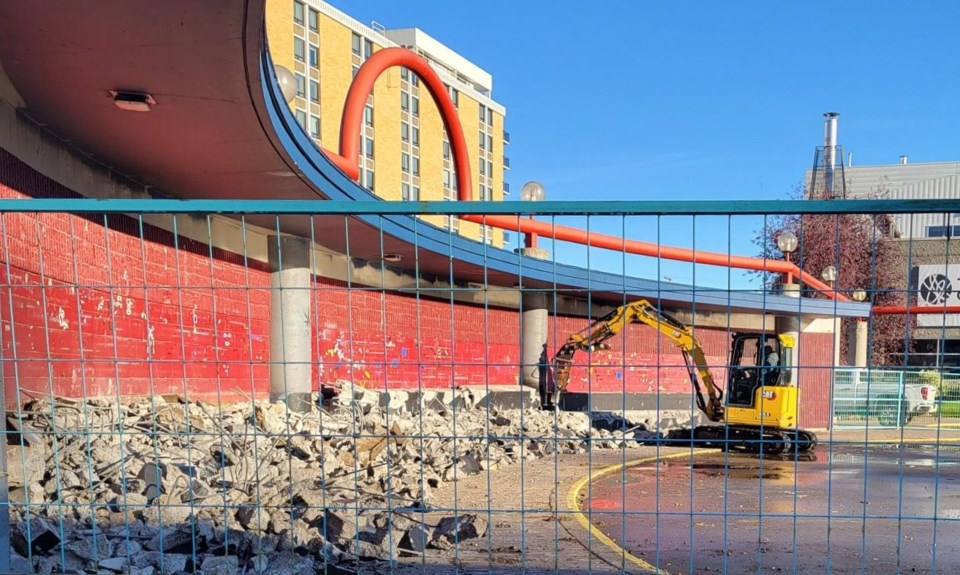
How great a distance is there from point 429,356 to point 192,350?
23.7 feet

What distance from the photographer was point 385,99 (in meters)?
64.9

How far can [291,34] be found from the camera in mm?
57375

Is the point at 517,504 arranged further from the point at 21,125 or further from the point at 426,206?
the point at 21,125

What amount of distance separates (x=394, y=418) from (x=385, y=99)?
54730 millimetres

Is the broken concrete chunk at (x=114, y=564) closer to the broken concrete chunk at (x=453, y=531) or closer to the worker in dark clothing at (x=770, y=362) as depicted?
the broken concrete chunk at (x=453, y=531)

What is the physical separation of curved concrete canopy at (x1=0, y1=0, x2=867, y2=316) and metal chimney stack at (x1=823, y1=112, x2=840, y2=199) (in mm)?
34698

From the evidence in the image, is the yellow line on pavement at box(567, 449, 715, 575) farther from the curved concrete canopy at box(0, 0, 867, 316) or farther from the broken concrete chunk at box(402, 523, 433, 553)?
the curved concrete canopy at box(0, 0, 867, 316)

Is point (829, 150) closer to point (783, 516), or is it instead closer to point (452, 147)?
point (452, 147)

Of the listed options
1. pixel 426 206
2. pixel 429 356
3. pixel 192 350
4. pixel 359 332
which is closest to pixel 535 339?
pixel 429 356

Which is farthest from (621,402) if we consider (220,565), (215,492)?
(220,565)

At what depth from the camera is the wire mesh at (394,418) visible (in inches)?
178

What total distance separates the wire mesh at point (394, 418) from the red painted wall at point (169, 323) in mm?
61

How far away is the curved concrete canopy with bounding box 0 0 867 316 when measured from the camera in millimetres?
6801

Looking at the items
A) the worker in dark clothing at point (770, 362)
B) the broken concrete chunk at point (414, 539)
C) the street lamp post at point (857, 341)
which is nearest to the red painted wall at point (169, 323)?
the broken concrete chunk at point (414, 539)
